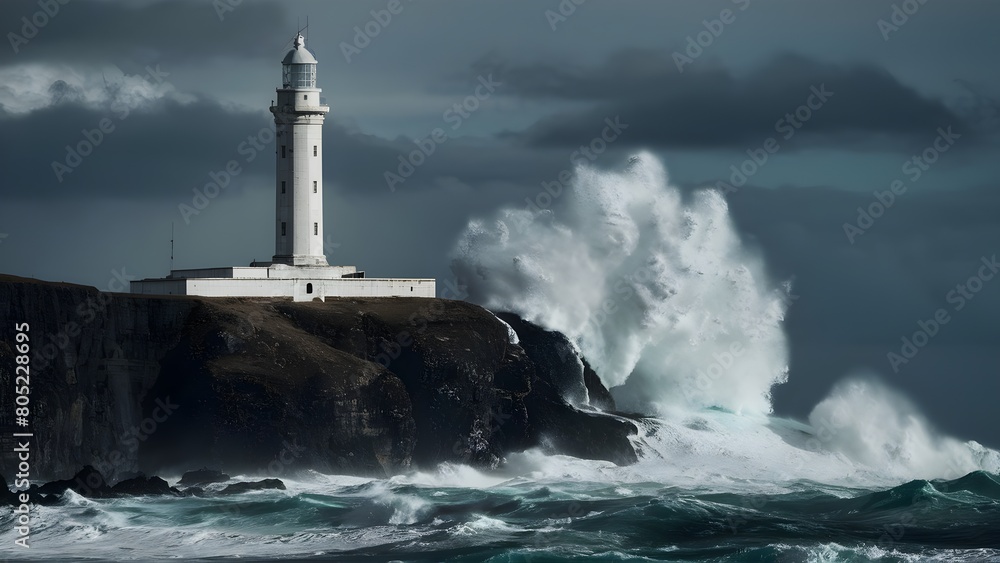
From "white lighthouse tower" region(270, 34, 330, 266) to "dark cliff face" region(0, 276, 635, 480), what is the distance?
180 inches

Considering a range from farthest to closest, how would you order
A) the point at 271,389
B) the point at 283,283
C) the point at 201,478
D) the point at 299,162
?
1. the point at 299,162
2. the point at 283,283
3. the point at 271,389
4. the point at 201,478

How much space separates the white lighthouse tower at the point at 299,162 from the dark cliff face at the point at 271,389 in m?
4.58

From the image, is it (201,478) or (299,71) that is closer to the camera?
(201,478)

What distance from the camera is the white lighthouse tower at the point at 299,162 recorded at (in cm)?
6894

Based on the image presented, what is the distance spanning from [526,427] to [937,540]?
63.6 feet

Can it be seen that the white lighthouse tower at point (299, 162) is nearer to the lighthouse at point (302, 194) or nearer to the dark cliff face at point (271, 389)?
the lighthouse at point (302, 194)

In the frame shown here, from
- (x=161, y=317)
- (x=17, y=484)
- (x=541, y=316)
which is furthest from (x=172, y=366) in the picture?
(x=541, y=316)

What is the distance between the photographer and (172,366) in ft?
196

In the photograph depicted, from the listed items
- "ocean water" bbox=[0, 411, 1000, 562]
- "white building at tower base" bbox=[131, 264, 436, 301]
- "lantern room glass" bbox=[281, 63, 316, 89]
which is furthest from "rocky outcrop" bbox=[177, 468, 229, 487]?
"lantern room glass" bbox=[281, 63, 316, 89]

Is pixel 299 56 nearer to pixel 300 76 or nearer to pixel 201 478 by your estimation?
pixel 300 76

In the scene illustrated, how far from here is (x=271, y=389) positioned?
58125 mm

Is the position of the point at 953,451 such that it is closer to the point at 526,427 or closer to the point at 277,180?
the point at 526,427

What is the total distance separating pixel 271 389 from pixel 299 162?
13.6 meters

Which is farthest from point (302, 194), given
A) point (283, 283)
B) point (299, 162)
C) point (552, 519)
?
point (552, 519)
